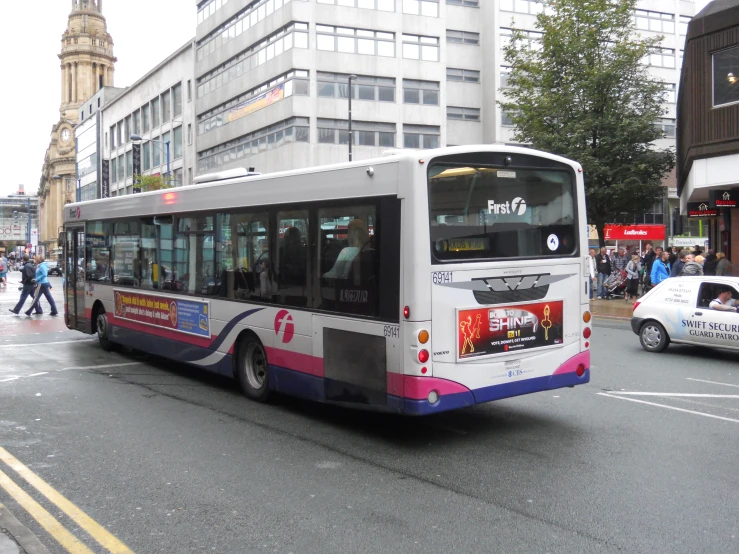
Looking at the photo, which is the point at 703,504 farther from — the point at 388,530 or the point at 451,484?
the point at 388,530

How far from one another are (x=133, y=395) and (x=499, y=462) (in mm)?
5126

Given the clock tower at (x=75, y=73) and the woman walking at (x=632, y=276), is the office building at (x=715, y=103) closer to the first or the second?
the woman walking at (x=632, y=276)

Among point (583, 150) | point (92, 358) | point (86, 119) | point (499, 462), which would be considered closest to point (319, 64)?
point (583, 150)

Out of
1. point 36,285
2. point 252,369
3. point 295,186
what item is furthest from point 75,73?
point 295,186

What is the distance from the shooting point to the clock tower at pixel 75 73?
14312 centimetres

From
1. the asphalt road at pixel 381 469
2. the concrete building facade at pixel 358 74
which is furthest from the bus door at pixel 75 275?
the concrete building facade at pixel 358 74

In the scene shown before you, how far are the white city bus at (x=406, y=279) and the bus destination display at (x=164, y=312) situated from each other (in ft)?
1.10

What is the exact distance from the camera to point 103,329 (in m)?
13.6

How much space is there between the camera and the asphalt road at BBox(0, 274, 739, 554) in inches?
192

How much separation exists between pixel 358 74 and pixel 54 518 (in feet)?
137

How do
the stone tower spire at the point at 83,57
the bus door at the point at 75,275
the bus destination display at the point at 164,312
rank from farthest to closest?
the stone tower spire at the point at 83,57 < the bus door at the point at 75,275 < the bus destination display at the point at 164,312

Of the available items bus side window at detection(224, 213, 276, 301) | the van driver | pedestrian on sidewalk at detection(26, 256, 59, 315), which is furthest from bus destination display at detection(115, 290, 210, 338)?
pedestrian on sidewalk at detection(26, 256, 59, 315)

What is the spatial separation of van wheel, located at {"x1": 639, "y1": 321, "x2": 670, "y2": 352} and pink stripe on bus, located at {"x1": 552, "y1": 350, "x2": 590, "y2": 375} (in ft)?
20.2

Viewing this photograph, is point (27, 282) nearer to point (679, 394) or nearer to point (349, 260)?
point (349, 260)
